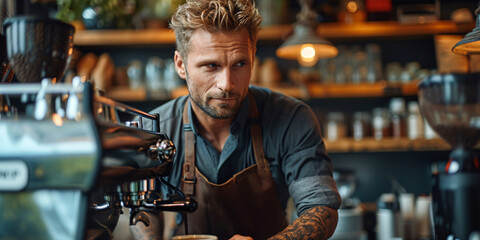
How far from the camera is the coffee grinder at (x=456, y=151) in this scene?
39.8 inches

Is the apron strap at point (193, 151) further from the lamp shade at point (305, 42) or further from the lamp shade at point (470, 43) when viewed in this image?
the lamp shade at point (305, 42)

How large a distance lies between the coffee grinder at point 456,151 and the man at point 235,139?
0.29 meters

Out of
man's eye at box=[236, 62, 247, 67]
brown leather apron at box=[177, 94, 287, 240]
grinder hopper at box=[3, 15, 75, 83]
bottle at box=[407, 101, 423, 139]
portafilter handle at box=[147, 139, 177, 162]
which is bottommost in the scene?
bottle at box=[407, 101, 423, 139]

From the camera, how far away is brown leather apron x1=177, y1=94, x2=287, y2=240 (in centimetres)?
141

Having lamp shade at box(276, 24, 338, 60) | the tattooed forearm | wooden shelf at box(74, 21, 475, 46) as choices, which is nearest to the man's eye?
the tattooed forearm

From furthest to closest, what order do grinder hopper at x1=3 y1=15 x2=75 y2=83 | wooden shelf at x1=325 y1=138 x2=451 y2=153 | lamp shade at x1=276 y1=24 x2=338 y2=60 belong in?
wooden shelf at x1=325 y1=138 x2=451 y2=153
lamp shade at x1=276 y1=24 x2=338 y2=60
grinder hopper at x1=3 y1=15 x2=75 y2=83

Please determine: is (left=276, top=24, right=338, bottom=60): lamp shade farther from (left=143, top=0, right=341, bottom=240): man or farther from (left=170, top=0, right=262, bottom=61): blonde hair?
(left=170, top=0, right=262, bottom=61): blonde hair

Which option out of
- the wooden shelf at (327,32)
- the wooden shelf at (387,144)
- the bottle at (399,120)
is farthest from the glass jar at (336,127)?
the wooden shelf at (327,32)

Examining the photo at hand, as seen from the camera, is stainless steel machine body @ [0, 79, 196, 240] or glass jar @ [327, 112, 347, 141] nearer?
stainless steel machine body @ [0, 79, 196, 240]

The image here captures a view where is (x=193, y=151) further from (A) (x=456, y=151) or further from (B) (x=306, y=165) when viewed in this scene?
(A) (x=456, y=151)

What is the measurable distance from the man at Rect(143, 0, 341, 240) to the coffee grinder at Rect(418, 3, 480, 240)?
29cm

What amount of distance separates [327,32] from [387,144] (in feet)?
2.70

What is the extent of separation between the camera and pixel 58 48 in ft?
2.89

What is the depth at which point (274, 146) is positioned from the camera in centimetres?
142
